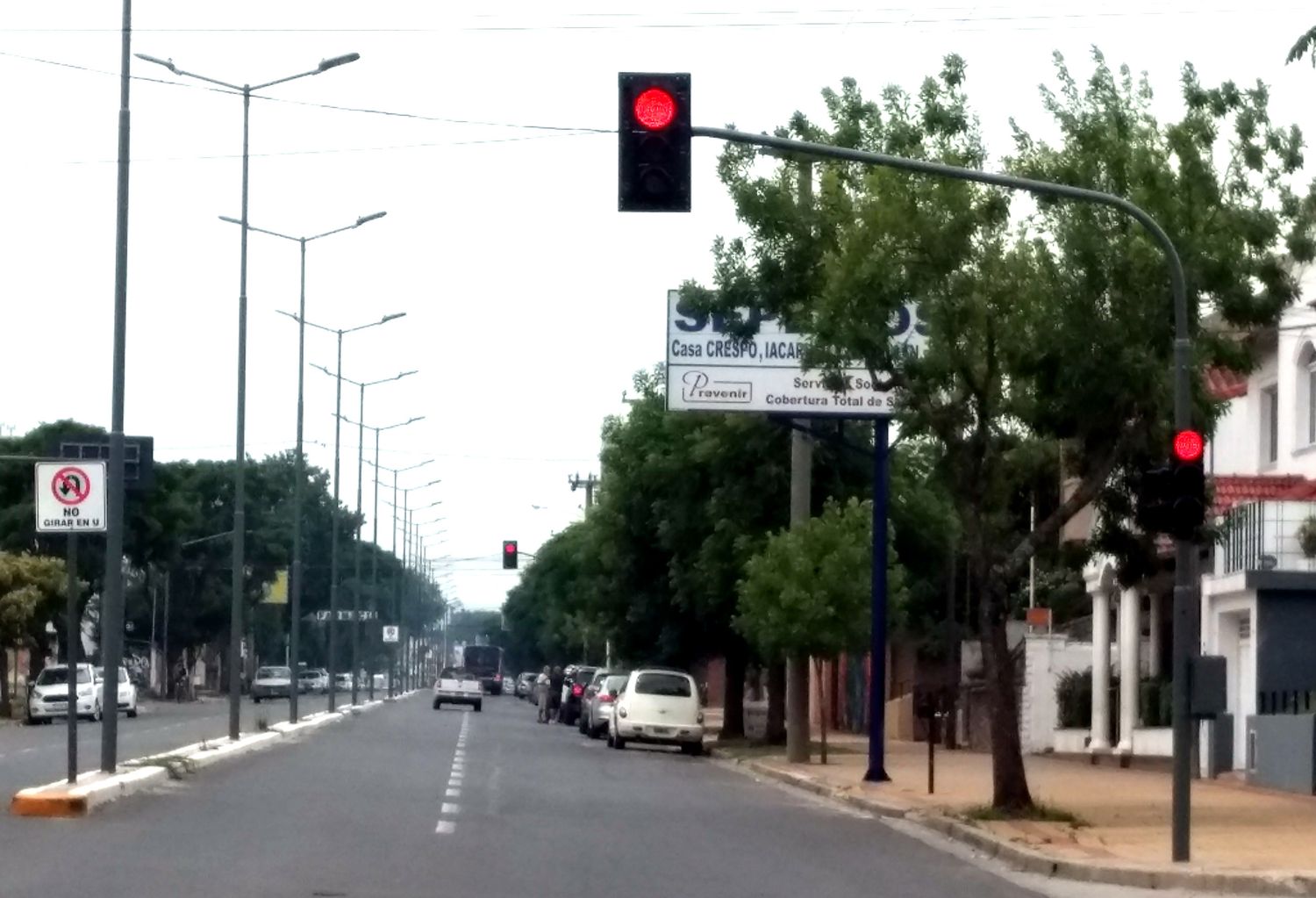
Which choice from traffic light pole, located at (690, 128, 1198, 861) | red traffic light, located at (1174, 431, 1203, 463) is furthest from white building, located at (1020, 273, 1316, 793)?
red traffic light, located at (1174, 431, 1203, 463)

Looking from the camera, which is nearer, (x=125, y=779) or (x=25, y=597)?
(x=125, y=779)

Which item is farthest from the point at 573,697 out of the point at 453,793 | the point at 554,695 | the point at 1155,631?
the point at 453,793

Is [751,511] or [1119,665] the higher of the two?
[751,511]

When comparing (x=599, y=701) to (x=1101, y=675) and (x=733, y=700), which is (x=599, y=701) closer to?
(x=733, y=700)

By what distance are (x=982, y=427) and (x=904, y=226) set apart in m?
2.41

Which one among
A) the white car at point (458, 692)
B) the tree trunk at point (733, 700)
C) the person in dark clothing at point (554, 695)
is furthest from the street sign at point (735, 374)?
the white car at point (458, 692)

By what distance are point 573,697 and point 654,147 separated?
5094 cm

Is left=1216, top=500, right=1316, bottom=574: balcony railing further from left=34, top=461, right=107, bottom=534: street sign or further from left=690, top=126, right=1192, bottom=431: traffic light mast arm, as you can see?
left=34, top=461, right=107, bottom=534: street sign

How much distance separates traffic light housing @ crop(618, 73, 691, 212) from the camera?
1627 cm

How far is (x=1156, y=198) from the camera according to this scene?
23.0 m

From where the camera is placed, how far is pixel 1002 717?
23984mm

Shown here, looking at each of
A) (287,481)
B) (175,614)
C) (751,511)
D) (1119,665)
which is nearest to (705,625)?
(751,511)

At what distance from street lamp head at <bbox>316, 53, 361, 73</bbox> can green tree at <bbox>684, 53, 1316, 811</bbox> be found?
954 cm

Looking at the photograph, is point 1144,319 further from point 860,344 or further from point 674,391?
point 674,391
